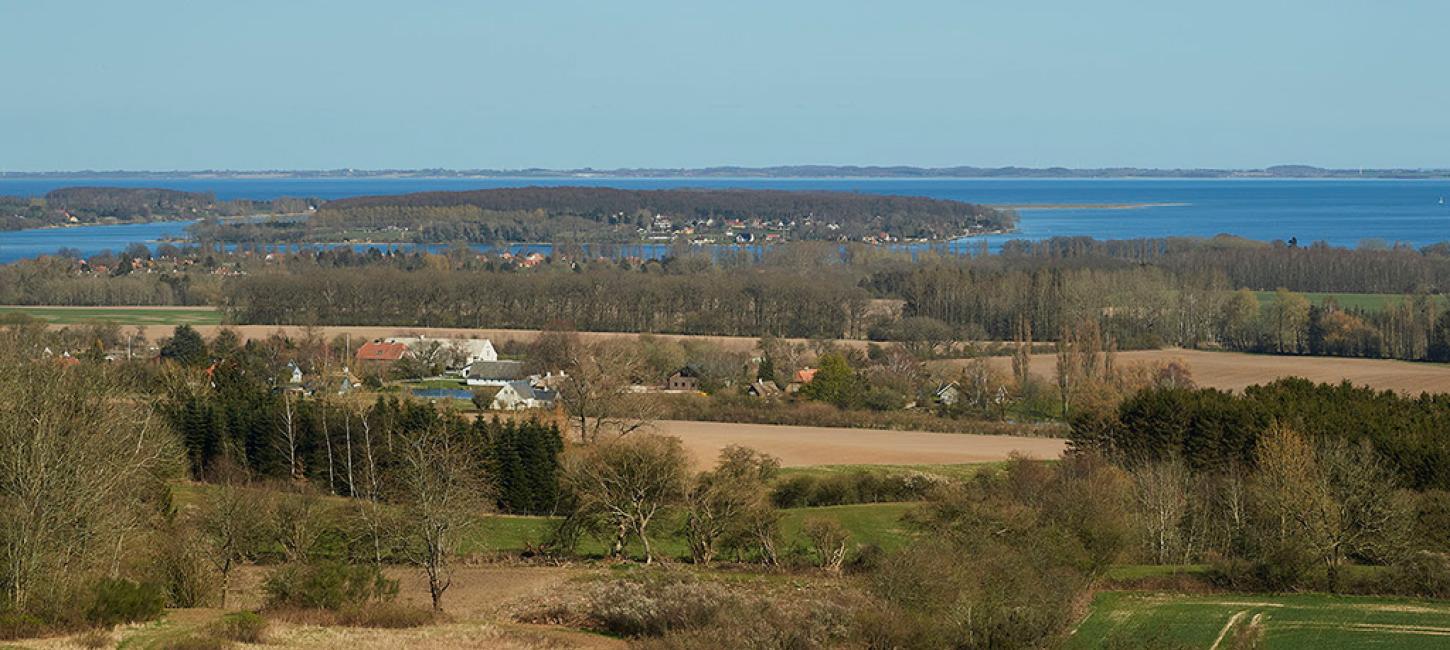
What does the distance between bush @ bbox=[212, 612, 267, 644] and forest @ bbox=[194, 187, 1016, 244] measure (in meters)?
127

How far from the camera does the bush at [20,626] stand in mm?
18547

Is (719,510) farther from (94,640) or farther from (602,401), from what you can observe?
(602,401)

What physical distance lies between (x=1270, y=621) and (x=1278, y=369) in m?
40.9

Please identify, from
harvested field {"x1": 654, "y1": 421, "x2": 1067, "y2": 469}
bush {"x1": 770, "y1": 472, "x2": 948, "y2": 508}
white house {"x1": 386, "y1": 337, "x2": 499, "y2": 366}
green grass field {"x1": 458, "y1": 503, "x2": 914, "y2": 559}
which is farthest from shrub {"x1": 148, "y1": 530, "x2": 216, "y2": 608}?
white house {"x1": 386, "y1": 337, "x2": 499, "y2": 366}

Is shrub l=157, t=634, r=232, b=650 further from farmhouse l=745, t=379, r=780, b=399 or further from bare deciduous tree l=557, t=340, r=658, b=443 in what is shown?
farmhouse l=745, t=379, r=780, b=399

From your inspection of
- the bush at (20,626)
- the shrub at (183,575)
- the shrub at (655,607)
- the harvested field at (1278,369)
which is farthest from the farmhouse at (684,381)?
the bush at (20,626)

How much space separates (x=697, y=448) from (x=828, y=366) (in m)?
13.9

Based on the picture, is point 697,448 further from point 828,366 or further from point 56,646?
point 56,646

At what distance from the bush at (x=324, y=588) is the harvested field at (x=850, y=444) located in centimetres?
1692

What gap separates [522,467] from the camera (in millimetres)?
35812

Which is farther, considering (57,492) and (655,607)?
(57,492)

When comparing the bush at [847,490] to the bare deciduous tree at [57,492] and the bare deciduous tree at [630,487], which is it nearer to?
the bare deciduous tree at [630,487]

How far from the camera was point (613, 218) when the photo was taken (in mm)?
170875

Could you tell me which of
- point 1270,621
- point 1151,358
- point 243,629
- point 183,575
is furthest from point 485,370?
point 243,629
